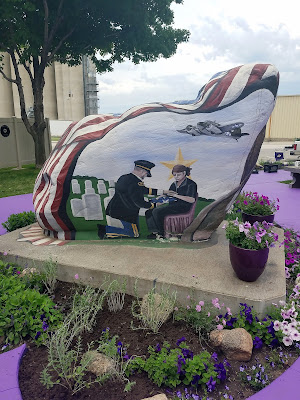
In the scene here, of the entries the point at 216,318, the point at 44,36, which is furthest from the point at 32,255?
the point at 44,36

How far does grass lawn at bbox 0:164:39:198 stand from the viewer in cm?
1050

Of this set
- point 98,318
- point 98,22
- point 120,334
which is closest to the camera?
point 120,334

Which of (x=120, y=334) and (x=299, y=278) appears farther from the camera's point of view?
(x=299, y=278)

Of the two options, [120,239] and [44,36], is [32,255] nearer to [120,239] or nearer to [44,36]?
[120,239]

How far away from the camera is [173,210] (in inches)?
188

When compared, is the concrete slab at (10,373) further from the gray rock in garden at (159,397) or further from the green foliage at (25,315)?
the gray rock in garden at (159,397)

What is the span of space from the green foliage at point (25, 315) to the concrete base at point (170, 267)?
0.76 m

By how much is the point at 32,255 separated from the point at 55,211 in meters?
0.73

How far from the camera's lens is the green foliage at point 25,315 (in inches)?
131

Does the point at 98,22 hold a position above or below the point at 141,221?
above

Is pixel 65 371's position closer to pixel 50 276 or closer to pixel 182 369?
pixel 182 369

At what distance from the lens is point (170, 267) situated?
4156 mm

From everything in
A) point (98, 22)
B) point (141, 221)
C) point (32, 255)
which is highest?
point (98, 22)

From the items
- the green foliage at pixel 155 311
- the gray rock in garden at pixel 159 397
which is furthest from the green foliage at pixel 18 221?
the gray rock in garden at pixel 159 397
